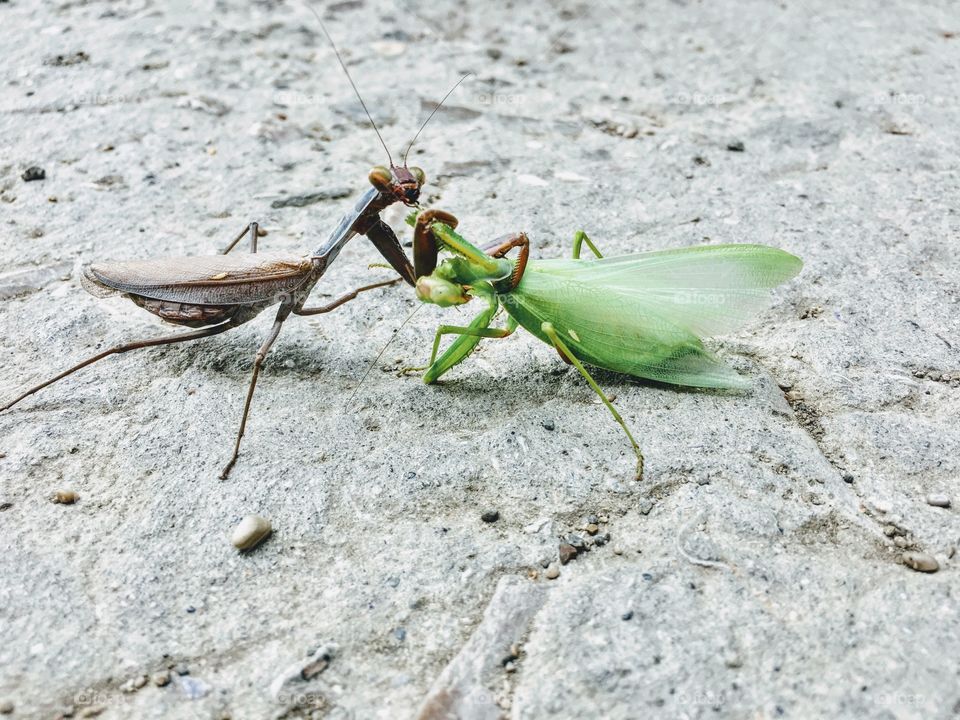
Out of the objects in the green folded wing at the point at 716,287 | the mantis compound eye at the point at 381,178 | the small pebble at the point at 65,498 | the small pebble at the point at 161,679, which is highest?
the mantis compound eye at the point at 381,178

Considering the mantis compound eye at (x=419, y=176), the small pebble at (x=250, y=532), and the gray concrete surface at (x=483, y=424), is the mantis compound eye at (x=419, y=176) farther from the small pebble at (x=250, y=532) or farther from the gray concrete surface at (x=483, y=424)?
the small pebble at (x=250, y=532)

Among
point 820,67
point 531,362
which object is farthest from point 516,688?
point 820,67

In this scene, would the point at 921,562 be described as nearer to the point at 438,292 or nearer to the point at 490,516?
the point at 490,516

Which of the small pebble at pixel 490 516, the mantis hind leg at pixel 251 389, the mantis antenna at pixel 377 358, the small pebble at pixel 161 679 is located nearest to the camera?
the small pebble at pixel 161 679

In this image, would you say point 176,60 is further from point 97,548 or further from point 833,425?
point 833,425

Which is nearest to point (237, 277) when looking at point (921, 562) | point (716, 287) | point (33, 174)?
point (716, 287)

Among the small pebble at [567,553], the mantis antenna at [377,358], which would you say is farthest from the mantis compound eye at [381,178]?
the small pebble at [567,553]

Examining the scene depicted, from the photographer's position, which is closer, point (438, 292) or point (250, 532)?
point (250, 532)
